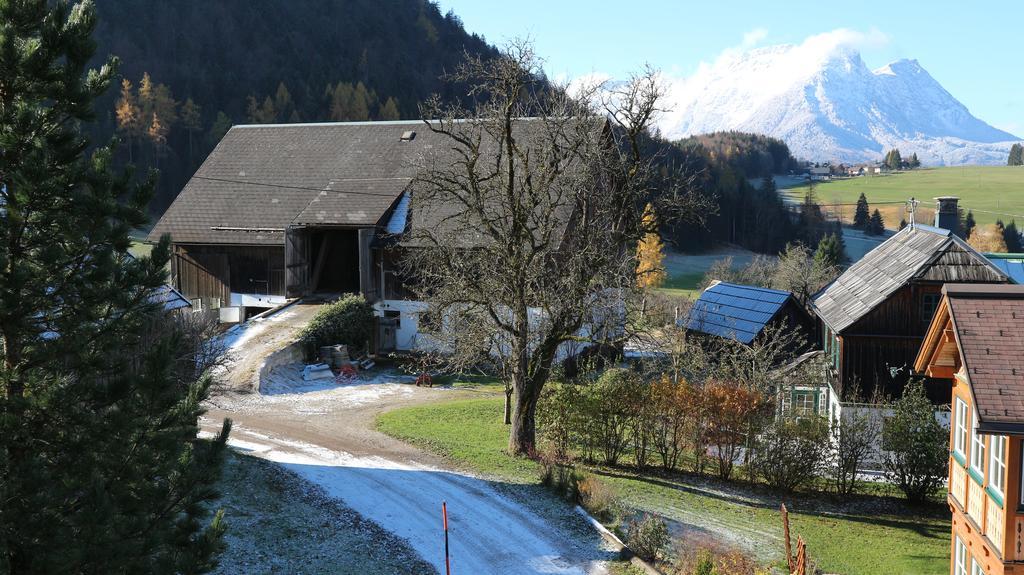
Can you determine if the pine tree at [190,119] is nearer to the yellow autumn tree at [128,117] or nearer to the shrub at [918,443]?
the yellow autumn tree at [128,117]

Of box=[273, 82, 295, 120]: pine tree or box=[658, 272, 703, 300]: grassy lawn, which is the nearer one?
box=[658, 272, 703, 300]: grassy lawn

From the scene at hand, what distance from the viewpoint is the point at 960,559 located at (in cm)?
1509

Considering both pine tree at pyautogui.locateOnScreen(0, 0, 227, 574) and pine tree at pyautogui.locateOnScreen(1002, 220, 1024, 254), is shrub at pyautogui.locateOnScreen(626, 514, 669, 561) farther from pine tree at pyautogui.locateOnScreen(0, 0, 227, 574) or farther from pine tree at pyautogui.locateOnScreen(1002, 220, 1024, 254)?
pine tree at pyautogui.locateOnScreen(1002, 220, 1024, 254)

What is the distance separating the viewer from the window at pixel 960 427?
1462 cm

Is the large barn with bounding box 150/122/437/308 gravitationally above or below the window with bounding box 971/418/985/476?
above

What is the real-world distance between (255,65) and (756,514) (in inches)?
4395

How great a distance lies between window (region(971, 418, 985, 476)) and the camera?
13.6 metres

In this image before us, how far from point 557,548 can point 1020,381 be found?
8239 millimetres

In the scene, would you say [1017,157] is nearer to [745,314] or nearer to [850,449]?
[745,314]

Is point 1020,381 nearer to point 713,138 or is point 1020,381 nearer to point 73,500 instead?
point 73,500

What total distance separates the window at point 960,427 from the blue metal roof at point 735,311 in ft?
61.7

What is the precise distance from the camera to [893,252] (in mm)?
30375

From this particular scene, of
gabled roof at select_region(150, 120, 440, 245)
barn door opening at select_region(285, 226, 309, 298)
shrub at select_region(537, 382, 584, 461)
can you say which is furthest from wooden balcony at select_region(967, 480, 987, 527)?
barn door opening at select_region(285, 226, 309, 298)

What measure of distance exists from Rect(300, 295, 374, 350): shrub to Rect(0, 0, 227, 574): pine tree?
76.8 feet
